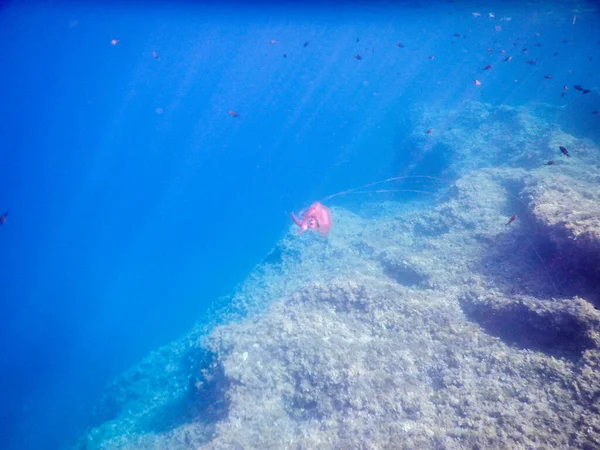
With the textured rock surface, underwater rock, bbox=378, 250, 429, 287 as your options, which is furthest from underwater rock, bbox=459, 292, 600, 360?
underwater rock, bbox=378, 250, 429, 287

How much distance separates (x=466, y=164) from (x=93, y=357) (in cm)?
2576

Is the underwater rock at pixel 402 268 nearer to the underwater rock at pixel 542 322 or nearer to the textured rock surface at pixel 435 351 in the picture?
the textured rock surface at pixel 435 351

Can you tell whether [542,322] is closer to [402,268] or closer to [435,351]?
[435,351]

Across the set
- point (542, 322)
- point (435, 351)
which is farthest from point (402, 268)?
point (542, 322)

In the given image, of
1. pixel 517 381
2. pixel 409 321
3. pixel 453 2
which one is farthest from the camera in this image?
pixel 453 2

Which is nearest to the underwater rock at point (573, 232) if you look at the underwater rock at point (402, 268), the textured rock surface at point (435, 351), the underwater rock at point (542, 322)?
the textured rock surface at point (435, 351)

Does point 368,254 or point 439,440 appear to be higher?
point 368,254

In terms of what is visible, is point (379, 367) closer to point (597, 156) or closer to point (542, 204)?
point (542, 204)

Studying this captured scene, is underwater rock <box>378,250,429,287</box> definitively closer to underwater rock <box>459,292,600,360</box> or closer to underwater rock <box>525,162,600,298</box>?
underwater rock <box>459,292,600,360</box>

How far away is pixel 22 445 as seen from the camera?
590 inches

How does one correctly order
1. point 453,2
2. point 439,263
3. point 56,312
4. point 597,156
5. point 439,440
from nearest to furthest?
point 439,440, point 439,263, point 597,156, point 453,2, point 56,312

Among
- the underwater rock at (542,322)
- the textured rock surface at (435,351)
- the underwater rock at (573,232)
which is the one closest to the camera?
the textured rock surface at (435,351)

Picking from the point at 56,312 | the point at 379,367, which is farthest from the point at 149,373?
the point at 56,312

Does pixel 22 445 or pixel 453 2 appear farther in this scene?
pixel 453 2
